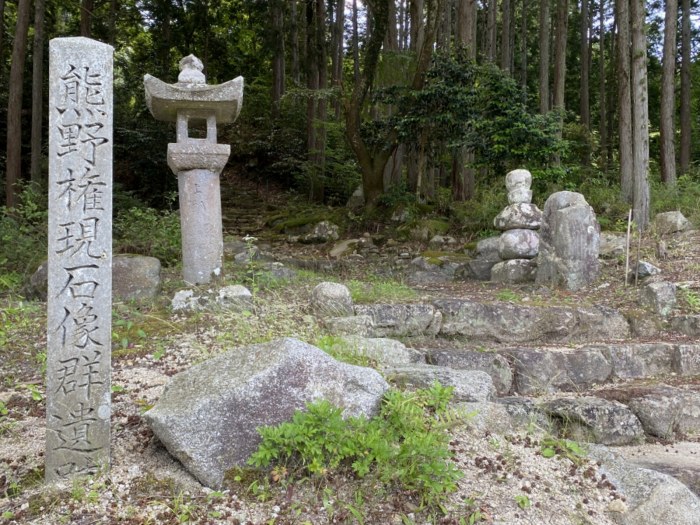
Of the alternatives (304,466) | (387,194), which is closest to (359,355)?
(304,466)

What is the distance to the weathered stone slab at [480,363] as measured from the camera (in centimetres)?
530

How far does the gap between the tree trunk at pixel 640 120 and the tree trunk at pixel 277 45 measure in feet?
38.6

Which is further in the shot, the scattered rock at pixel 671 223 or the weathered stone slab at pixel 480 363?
the scattered rock at pixel 671 223

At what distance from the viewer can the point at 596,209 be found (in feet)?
37.8

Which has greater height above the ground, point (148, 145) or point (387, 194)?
point (148, 145)

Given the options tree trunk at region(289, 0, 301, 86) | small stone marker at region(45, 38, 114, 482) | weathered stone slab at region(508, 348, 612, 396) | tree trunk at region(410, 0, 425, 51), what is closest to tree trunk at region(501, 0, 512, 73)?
tree trunk at region(410, 0, 425, 51)

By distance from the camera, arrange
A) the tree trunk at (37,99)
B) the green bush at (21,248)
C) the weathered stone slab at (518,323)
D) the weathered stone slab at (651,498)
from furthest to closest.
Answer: the tree trunk at (37,99)
the green bush at (21,248)
the weathered stone slab at (518,323)
the weathered stone slab at (651,498)

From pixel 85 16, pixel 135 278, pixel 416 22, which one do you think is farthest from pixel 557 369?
pixel 85 16

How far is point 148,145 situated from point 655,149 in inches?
722

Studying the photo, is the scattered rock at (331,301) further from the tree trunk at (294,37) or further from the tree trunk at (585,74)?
the tree trunk at (585,74)

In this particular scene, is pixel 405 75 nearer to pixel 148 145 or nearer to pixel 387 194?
pixel 387 194

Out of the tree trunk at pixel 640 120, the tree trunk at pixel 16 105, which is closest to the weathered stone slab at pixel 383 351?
the tree trunk at pixel 640 120

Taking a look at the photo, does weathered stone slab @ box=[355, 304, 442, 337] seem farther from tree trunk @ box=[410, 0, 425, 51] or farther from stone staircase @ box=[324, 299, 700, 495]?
tree trunk @ box=[410, 0, 425, 51]

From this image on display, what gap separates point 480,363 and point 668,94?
11699 millimetres
